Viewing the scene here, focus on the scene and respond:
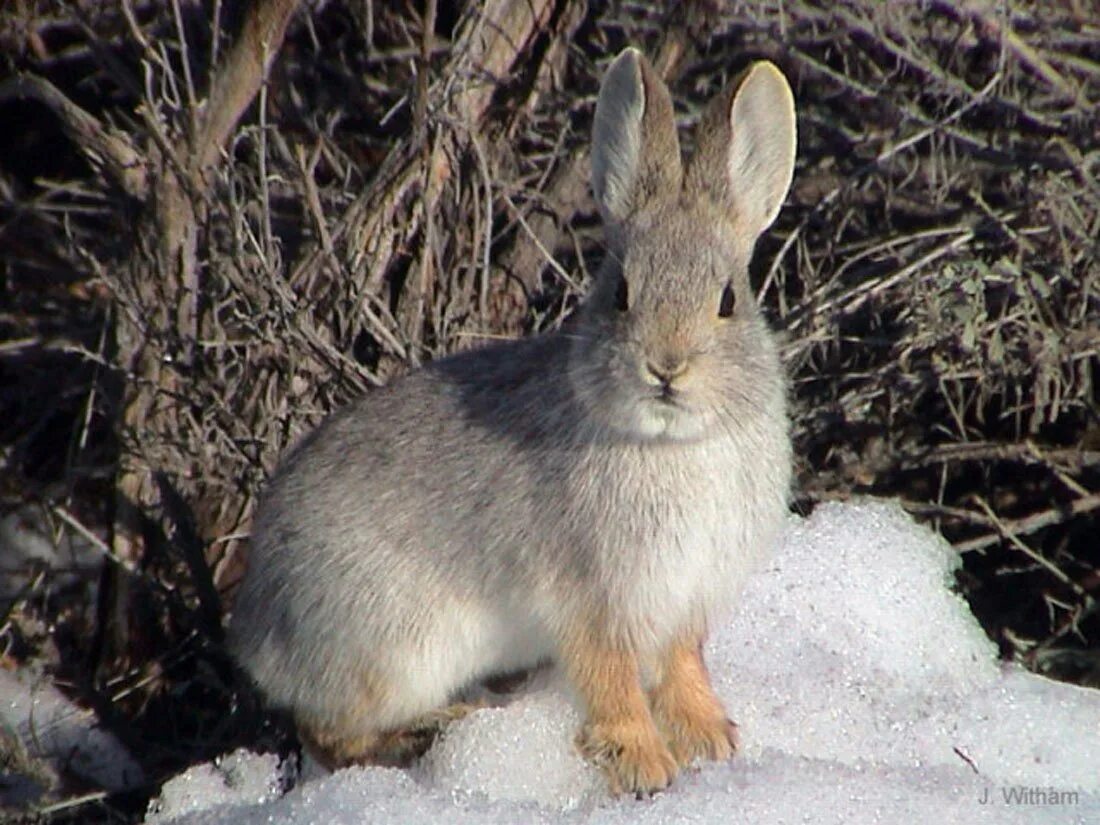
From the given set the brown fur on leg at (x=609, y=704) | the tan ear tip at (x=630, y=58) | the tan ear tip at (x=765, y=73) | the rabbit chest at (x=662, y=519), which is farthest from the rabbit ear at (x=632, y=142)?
the brown fur on leg at (x=609, y=704)

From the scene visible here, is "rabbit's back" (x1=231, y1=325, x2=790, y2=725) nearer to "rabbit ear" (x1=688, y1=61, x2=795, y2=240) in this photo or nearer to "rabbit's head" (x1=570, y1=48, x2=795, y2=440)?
"rabbit's head" (x1=570, y1=48, x2=795, y2=440)

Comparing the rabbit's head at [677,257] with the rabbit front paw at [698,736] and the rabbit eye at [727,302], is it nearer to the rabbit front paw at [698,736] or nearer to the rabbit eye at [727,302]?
the rabbit eye at [727,302]

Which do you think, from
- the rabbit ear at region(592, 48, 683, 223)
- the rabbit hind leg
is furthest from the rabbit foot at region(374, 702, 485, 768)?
the rabbit ear at region(592, 48, 683, 223)

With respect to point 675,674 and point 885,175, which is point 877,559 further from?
point 885,175

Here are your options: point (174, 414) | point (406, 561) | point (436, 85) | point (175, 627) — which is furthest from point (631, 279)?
point (175, 627)

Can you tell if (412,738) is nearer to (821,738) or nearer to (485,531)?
(485,531)
